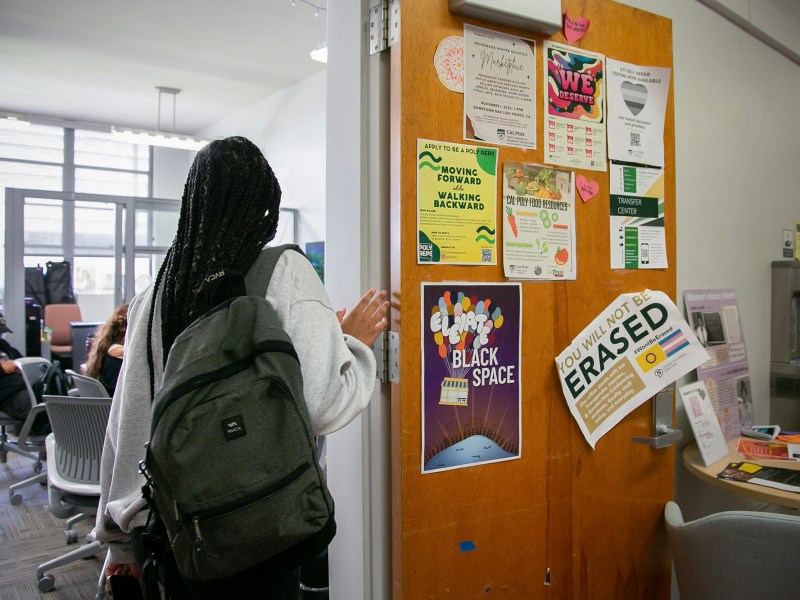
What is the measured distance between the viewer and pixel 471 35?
147 centimetres

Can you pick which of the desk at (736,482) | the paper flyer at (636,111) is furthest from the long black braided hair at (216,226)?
the desk at (736,482)

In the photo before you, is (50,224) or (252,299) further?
(50,224)

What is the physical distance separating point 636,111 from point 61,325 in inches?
263

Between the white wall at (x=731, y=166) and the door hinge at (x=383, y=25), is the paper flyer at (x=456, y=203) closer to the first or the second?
the door hinge at (x=383, y=25)

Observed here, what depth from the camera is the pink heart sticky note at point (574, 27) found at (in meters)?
1.63

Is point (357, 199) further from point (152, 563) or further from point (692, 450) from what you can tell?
point (692, 450)

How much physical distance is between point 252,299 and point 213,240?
0.48 ft

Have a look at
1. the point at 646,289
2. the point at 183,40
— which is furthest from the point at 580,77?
the point at 183,40

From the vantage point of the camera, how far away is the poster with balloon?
1.42 meters

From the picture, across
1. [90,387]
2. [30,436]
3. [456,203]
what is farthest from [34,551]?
[456,203]

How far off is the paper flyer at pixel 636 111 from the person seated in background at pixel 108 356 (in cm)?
275

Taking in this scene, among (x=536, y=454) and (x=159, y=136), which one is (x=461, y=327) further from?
(x=159, y=136)

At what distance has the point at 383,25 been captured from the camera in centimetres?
144

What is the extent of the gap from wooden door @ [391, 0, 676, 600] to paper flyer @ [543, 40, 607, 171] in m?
0.04
